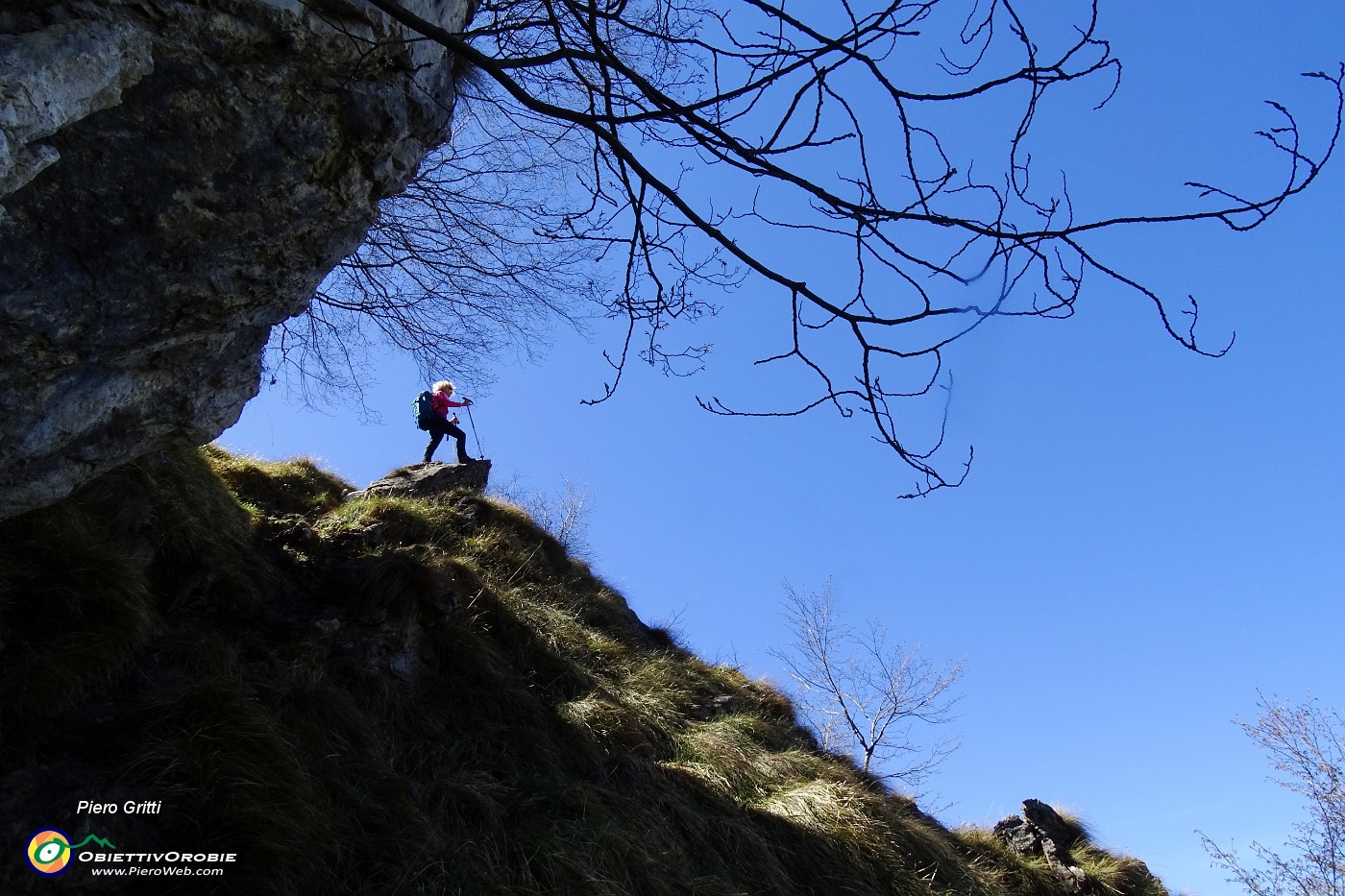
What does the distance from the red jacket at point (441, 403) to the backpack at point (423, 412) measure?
0.05 m

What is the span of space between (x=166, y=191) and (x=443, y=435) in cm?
762

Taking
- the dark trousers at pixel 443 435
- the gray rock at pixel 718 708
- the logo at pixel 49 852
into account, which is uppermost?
the dark trousers at pixel 443 435

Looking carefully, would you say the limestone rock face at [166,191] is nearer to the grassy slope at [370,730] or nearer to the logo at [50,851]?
the grassy slope at [370,730]

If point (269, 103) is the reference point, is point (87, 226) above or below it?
below

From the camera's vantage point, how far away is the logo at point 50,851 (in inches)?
107

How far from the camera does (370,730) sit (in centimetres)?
415

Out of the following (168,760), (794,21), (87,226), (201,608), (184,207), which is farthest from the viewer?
(201,608)

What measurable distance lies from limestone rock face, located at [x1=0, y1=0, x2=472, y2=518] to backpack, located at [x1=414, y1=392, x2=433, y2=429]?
6381 mm

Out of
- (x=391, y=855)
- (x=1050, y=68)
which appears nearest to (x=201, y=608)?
(x=391, y=855)

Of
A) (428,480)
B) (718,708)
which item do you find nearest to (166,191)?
(718,708)

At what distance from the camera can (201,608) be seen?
14.4 feet

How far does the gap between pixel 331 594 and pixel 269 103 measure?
3.19 meters

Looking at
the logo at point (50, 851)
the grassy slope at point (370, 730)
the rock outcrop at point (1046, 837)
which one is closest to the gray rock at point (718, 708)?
the grassy slope at point (370, 730)

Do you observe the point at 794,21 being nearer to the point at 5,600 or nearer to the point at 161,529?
the point at 5,600
